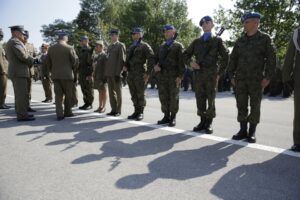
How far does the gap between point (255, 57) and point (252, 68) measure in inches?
7.3

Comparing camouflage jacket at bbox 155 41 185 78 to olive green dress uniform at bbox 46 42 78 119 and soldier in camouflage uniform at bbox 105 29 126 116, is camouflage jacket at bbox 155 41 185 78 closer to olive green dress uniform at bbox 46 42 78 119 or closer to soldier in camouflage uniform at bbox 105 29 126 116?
soldier in camouflage uniform at bbox 105 29 126 116

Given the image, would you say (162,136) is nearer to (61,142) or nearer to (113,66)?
(61,142)

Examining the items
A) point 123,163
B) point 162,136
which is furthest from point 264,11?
point 123,163

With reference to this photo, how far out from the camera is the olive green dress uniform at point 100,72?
9.27 metres

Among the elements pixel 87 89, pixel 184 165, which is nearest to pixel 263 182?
pixel 184 165

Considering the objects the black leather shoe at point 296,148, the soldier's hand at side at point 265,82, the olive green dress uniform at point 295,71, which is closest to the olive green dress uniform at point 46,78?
the soldier's hand at side at point 265,82

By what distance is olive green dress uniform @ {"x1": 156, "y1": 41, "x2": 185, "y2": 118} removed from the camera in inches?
277

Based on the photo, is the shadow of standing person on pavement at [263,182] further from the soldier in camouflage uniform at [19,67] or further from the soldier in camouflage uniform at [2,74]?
the soldier in camouflage uniform at [2,74]

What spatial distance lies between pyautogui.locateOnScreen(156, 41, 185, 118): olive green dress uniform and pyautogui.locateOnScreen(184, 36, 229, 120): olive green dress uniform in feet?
1.49

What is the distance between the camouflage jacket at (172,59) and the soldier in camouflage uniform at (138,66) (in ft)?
1.65

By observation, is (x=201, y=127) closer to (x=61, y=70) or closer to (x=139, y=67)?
(x=139, y=67)

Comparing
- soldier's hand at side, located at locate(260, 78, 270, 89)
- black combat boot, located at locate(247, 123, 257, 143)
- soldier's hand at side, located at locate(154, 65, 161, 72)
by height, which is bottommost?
black combat boot, located at locate(247, 123, 257, 143)

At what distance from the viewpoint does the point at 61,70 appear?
26.4ft

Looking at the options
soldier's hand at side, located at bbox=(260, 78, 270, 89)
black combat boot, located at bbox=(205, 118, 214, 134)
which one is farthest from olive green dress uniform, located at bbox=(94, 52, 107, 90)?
soldier's hand at side, located at bbox=(260, 78, 270, 89)
